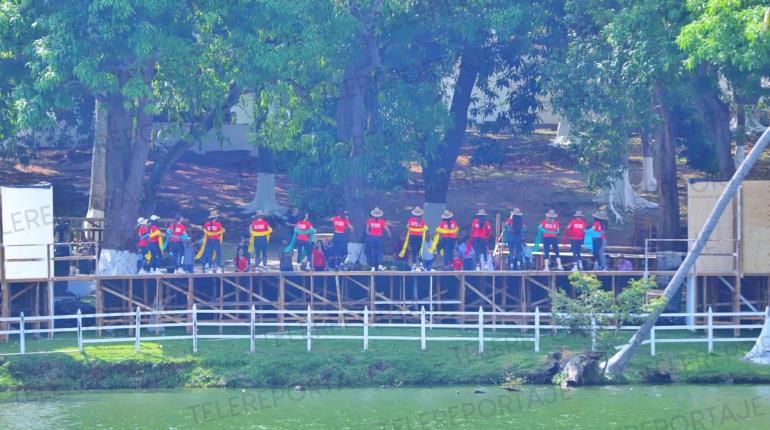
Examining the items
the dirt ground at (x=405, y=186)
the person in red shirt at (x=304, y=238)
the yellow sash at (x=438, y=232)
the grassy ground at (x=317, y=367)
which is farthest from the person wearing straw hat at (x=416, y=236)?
the dirt ground at (x=405, y=186)

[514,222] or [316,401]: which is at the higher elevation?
[514,222]

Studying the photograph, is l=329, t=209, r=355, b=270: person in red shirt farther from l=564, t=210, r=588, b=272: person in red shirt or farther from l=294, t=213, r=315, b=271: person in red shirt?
A: l=564, t=210, r=588, b=272: person in red shirt

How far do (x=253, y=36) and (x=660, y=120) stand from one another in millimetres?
11614

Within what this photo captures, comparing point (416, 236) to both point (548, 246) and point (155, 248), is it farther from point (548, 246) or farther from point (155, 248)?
point (155, 248)

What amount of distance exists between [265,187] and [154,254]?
13.4 metres

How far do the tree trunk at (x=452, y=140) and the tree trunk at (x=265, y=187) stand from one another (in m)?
6.83

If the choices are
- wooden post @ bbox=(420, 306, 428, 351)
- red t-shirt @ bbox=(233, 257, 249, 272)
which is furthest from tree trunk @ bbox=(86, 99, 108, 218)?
wooden post @ bbox=(420, 306, 428, 351)

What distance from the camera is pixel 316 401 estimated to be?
2762 cm

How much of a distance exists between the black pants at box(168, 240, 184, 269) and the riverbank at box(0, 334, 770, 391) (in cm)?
414

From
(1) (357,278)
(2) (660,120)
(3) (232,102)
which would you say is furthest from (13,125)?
(2) (660,120)

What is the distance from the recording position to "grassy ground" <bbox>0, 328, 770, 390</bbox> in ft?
95.6

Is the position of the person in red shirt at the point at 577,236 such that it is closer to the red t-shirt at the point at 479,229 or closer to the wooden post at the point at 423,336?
the red t-shirt at the point at 479,229

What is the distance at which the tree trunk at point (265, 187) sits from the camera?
155ft

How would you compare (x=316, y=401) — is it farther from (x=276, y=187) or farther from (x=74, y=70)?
(x=276, y=187)
